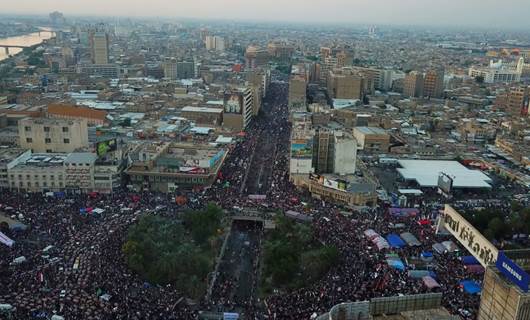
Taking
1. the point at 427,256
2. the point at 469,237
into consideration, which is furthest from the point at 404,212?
the point at 427,256

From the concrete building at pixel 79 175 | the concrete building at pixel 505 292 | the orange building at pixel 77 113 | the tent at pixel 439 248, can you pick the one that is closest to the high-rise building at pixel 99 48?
the orange building at pixel 77 113

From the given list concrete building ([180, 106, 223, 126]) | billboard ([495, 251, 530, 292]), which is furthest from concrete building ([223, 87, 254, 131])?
billboard ([495, 251, 530, 292])

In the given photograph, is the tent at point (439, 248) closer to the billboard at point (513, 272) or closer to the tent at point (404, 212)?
the tent at point (404, 212)

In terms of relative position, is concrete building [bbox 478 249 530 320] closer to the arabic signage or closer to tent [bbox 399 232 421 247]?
the arabic signage

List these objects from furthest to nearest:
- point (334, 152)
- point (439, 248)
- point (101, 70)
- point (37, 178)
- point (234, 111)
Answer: point (101, 70) < point (234, 111) < point (334, 152) < point (37, 178) < point (439, 248)

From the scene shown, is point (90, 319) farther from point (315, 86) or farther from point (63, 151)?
point (315, 86)

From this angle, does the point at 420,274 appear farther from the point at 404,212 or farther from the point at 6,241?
the point at 6,241
